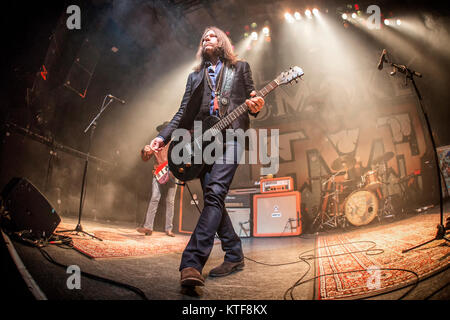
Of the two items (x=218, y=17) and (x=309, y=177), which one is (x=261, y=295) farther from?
(x=218, y=17)

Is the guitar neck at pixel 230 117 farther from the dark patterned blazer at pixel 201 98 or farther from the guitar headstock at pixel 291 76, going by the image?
the guitar headstock at pixel 291 76

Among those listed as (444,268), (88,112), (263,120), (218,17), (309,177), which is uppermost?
(218,17)

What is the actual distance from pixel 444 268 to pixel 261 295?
998 millimetres

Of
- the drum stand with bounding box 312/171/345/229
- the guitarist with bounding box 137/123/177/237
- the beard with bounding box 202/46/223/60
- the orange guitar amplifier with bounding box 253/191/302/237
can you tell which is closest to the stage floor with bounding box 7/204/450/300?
the beard with bounding box 202/46/223/60

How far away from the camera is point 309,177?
739 cm

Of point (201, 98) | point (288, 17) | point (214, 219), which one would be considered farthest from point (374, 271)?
point (288, 17)

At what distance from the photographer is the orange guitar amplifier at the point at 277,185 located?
17.1ft

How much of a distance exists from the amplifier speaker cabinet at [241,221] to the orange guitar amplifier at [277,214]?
0.14 metres

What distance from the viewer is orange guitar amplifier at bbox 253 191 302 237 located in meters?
4.91

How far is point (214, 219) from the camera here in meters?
1.67

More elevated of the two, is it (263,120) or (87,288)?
(263,120)

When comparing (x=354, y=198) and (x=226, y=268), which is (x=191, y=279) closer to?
(x=226, y=268)

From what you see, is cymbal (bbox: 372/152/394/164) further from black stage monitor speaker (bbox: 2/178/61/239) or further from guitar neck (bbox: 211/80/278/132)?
black stage monitor speaker (bbox: 2/178/61/239)
